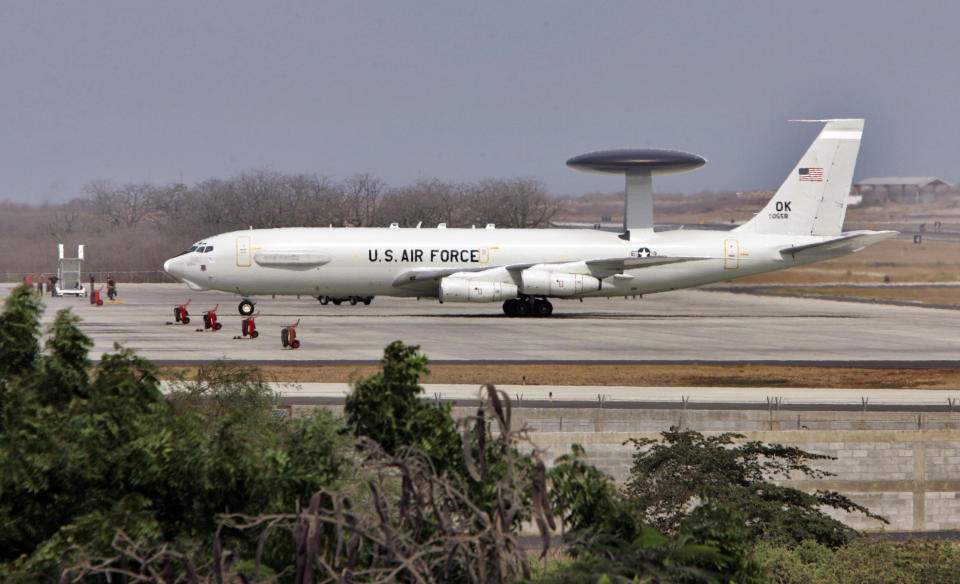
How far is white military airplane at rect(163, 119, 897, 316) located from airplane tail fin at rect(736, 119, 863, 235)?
6 cm

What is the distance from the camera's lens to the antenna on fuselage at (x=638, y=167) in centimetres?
6794

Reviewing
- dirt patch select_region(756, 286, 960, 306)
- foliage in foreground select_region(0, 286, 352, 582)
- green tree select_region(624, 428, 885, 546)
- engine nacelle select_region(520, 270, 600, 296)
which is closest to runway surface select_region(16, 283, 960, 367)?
engine nacelle select_region(520, 270, 600, 296)

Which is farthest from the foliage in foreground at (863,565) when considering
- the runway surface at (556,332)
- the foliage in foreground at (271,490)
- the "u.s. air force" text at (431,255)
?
the "u.s. air force" text at (431,255)

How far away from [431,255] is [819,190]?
23.9 m

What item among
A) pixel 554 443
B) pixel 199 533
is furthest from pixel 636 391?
pixel 199 533

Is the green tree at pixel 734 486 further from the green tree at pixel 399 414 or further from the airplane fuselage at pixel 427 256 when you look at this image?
the airplane fuselage at pixel 427 256

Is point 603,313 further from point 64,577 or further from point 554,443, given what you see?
point 64,577

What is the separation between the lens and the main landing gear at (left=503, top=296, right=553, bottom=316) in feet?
205

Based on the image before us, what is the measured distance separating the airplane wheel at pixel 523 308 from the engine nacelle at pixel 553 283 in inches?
77.4

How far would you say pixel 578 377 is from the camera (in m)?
36.8

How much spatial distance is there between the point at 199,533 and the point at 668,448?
17.9 m

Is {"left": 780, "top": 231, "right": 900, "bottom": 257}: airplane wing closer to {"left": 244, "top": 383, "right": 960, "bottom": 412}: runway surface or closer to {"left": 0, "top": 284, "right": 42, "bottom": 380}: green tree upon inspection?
{"left": 244, "top": 383, "right": 960, "bottom": 412}: runway surface

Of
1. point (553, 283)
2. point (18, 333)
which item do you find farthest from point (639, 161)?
point (18, 333)

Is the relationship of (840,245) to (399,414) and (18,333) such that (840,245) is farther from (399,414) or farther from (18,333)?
(18,333)
